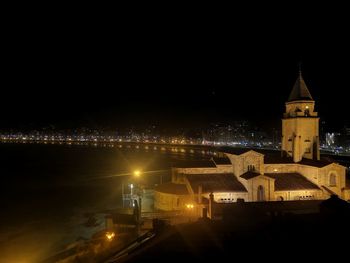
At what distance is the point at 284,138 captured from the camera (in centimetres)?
3953

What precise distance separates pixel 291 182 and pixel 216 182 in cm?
747

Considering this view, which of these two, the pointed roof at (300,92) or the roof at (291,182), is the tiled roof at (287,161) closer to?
the roof at (291,182)

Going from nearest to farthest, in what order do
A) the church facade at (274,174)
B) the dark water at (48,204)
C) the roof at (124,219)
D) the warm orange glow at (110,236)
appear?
the warm orange glow at (110,236) → the roof at (124,219) → the dark water at (48,204) → the church facade at (274,174)

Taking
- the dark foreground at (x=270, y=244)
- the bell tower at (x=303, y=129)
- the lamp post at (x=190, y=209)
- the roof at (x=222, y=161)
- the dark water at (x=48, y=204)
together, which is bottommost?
the dark water at (x=48, y=204)

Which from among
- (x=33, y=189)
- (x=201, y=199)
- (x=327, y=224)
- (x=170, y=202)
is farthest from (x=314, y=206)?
(x=33, y=189)

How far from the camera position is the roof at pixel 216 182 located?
3057 cm

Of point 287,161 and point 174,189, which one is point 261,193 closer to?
point 287,161

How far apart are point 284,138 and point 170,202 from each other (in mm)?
17060

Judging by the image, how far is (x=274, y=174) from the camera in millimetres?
34969

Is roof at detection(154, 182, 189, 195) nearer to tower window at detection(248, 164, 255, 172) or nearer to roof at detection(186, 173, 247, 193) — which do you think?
roof at detection(186, 173, 247, 193)

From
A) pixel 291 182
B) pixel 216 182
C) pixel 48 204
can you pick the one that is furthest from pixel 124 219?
pixel 48 204

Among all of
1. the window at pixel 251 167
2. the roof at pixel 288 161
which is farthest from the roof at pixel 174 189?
the roof at pixel 288 161

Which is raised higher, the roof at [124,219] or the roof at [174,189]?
the roof at [174,189]

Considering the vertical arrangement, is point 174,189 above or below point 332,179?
below
